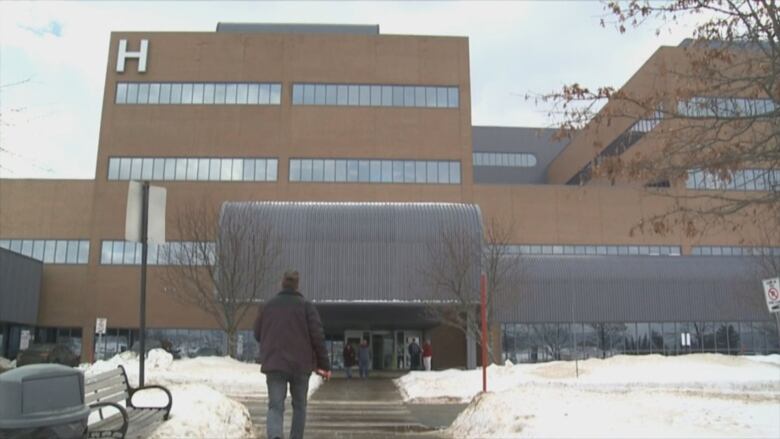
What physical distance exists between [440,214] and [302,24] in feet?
81.3

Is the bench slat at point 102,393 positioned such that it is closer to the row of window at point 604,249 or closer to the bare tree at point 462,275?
the bare tree at point 462,275

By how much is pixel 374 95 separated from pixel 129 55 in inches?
644

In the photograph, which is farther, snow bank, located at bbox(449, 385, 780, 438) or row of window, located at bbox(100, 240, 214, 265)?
row of window, located at bbox(100, 240, 214, 265)

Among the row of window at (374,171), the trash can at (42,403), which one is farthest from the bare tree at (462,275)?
the trash can at (42,403)

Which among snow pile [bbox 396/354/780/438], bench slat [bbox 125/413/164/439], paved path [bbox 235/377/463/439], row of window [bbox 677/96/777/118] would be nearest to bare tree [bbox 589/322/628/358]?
paved path [bbox 235/377/463/439]

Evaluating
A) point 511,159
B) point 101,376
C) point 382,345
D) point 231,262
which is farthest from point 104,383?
point 511,159

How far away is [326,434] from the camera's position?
1109cm

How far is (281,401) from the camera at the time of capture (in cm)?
698

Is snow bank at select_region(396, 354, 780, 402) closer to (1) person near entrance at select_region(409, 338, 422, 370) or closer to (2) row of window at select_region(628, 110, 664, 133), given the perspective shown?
(1) person near entrance at select_region(409, 338, 422, 370)

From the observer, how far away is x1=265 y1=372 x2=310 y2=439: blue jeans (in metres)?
6.88

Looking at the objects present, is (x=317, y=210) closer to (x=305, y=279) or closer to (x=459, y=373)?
(x=305, y=279)

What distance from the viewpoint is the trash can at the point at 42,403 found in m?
4.74

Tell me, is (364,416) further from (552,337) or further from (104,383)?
(552,337)

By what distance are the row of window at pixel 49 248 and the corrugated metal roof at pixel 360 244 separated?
1445cm
